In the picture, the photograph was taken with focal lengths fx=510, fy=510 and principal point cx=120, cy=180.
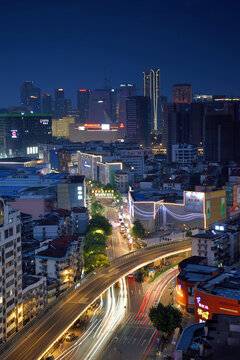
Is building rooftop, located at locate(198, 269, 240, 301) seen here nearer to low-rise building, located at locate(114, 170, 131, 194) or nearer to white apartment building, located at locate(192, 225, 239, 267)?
white apartment building, located at locate(192, 225, 239, 267)

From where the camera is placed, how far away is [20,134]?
68.6 metres

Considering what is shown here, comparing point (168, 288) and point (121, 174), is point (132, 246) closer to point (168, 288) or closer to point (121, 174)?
point (168, 288)

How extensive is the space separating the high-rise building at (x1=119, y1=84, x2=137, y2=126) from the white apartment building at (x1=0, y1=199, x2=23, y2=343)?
69.1 m

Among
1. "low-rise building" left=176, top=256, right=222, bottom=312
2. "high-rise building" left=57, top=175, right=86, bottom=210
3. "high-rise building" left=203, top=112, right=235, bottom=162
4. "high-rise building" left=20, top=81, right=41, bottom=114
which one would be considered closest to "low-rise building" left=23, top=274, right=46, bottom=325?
"low-rise building" left=176, top=256, right=222, bottom=312

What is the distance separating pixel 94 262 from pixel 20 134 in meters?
51.0

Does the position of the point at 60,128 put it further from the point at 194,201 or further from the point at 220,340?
the point at 220,340

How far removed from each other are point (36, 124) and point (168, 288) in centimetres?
5392

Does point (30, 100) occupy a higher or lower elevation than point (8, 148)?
higher

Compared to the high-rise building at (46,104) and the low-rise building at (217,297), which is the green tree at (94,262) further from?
the high-rise building at (46,104)

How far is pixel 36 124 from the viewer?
7006 cm

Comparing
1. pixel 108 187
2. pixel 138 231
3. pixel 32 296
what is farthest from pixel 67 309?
pixel 108 187

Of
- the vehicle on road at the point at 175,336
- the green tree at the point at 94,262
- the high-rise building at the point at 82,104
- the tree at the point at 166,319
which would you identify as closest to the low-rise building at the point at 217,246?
the green tree at the point at 94,262

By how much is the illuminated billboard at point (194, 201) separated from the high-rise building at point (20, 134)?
44448mm

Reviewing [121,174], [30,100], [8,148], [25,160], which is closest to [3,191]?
[121,174]
